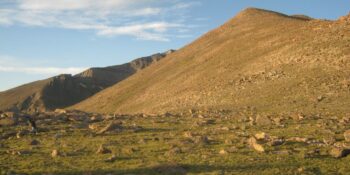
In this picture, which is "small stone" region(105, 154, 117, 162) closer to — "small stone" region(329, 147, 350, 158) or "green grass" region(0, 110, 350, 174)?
"green grass" region(0, 110, 350, 174)

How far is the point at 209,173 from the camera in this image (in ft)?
64.4

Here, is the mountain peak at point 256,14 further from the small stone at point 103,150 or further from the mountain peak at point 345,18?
the small stone at point 103,150

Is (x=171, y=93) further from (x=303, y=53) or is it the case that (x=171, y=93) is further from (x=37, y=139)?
(x=37, y=139)

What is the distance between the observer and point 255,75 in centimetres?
6612

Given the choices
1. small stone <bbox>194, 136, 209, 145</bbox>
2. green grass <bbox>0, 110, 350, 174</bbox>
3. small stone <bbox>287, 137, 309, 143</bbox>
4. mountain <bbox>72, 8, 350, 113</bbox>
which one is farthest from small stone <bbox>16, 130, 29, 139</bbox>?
mountain <bbox>72, 8, 350, 113</bbox>

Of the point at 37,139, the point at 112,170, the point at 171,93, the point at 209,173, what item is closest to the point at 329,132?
the point at 209,173

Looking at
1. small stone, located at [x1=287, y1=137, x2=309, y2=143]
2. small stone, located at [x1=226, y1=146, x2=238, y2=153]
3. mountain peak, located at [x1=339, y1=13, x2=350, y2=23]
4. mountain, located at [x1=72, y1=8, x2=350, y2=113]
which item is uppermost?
mountain peak, located at [x1=339, y1=13, x2=350, y2=23]

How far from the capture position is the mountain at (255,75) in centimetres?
5284

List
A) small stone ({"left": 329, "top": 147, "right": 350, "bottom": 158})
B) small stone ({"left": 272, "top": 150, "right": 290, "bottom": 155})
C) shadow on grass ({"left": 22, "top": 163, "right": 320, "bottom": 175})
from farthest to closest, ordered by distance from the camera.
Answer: small stone ({"left": 272, "top": 150, "right": 290, "bottom": 155}) → small stone ({"left": 329, "top": 147, "right": 350, "bottom": 158}) → shadow on grass ({"left": 22, "top": 163, "right": 320, "bottom": 175})

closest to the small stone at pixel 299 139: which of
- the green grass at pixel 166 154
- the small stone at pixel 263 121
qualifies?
the green grass at pixel 166 154

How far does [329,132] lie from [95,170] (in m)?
14.8

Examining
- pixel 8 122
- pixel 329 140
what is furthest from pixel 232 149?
pixel 8 122

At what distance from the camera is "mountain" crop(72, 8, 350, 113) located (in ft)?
173

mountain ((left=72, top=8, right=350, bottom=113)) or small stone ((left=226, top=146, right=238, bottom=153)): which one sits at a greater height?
mountain ((left=72, top=8, right=350, bottom=113))
